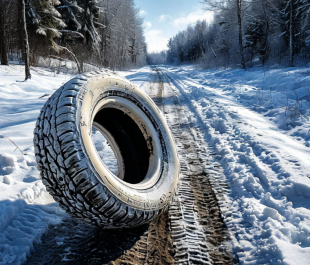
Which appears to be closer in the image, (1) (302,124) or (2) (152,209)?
(2) (152,209)

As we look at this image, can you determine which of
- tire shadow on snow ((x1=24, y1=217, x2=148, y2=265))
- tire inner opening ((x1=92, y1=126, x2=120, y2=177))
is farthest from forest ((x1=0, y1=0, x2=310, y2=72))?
tire shadow on snow ((x1=24, y1=217, x2=148, y2=265))

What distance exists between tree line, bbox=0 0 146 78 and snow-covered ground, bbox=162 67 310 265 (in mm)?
5610

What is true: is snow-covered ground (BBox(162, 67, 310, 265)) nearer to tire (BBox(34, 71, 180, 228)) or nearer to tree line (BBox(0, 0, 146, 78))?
tire (BBox(34, 71, 180, 228))

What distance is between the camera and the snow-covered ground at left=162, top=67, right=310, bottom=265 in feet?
5.23

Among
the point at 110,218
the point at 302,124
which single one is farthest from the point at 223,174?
the point at 302,124

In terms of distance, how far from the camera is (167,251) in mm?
1610

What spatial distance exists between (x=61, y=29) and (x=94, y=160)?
20.3m

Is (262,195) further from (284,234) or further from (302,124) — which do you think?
(302,124)

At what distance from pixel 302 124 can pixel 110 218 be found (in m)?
4.38

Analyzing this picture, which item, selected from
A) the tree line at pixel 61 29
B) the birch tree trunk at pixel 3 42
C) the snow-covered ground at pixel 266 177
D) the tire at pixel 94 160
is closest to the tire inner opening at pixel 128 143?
the tire at pixel 94 160

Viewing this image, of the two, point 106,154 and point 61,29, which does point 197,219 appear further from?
point 61,29

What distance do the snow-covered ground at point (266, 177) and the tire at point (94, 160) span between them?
2.36 feet

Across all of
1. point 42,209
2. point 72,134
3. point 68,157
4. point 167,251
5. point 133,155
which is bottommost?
point 167,251

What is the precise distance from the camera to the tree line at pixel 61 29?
41.9 ft
